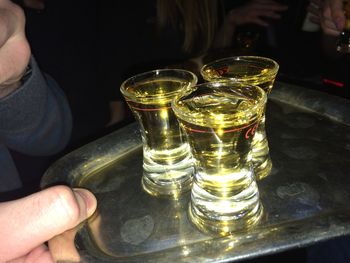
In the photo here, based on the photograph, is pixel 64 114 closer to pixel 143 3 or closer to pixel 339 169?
pixel 339 169

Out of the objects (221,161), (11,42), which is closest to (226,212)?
(221,161)

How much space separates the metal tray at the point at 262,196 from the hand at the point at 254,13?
2.73 ft

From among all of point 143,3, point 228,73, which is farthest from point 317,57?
point 228,73

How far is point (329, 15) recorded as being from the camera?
1.16 metres

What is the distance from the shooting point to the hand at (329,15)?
1111 millimetres

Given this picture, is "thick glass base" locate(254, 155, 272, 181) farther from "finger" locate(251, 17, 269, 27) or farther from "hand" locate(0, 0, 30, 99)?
"finger" locate(251, 17, 269, 27)

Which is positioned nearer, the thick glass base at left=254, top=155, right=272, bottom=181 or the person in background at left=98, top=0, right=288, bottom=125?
the thick glass base at left=254, top=155, right=272, bottom=181

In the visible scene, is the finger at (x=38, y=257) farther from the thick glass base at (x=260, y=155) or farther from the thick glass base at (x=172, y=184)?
the thick glass base at (x=260, y=155)

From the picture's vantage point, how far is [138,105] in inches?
18.4

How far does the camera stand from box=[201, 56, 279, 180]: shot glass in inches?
19.4

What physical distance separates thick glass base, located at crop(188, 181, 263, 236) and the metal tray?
11 mm

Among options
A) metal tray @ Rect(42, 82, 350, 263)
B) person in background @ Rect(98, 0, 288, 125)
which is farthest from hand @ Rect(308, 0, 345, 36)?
metal tray @ Rect(42, 82, 350, 263)

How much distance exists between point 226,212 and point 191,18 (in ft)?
3.20

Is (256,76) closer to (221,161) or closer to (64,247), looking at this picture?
(221,161)
